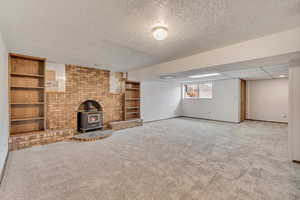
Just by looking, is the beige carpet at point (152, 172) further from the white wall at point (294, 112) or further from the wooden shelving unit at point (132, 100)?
the wooden shelving unit at point (132, 100)

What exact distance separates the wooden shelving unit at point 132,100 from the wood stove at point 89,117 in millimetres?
1580

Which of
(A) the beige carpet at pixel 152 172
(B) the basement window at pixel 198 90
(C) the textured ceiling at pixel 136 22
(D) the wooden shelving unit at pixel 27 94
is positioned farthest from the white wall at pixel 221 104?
(D) the wooden shelving unit at pixel 27 94

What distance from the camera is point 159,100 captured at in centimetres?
852

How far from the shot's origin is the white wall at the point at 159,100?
7.71 meters

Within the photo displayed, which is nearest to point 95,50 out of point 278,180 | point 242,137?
point 278,180

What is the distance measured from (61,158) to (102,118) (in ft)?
8.92

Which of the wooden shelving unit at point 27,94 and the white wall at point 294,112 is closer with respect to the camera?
the white wall at point 294,112

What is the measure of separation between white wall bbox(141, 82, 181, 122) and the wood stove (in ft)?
8.59

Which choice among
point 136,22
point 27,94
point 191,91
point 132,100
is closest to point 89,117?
point 27,94

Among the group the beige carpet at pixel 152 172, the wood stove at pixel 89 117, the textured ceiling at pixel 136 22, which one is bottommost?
the beige carpet at pixel 152 172

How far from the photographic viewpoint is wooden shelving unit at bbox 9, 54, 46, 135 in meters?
3.97

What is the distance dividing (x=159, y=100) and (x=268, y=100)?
19.2ft

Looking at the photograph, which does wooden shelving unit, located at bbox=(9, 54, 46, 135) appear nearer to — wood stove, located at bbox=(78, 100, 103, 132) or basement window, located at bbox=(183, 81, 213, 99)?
wood stove, located at bbox=(78, 100, 103, 132)

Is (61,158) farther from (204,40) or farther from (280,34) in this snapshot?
(280,34)
